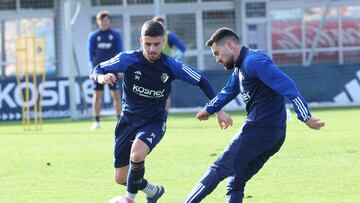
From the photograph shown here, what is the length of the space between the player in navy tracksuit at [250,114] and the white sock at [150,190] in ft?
4.82

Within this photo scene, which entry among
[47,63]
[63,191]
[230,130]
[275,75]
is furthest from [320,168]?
[47,63]

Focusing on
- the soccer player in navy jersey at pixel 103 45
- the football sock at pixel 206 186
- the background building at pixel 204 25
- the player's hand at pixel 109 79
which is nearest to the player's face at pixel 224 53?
the football sock at pixel 206 186

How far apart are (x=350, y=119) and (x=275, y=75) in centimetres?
1236

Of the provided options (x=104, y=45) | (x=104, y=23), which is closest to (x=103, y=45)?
(x=104, y=45)

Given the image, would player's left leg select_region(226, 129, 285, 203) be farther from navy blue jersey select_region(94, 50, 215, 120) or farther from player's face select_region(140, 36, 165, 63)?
player's face select_region(140, 36, 165, 63)

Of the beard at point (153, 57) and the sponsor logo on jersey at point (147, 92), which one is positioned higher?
the beard at point (153, 57)

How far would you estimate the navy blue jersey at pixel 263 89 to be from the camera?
7730mm

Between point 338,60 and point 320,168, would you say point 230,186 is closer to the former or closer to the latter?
point 320,168

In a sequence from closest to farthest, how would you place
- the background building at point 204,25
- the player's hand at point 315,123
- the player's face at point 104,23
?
the player's hand at point 315,123, the player's face at point 104,23, the background building at point 204,25

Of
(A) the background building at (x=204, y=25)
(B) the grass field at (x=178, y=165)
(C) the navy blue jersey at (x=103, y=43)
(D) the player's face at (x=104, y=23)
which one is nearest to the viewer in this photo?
(B) the grass field at (x=178, y=165)

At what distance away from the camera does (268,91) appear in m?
8.00

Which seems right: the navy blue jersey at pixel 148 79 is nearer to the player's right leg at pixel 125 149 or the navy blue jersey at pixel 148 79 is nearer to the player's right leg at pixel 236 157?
the player's right leg at pixel 125 149

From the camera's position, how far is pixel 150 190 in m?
9.43

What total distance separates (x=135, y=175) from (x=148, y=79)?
975mm
